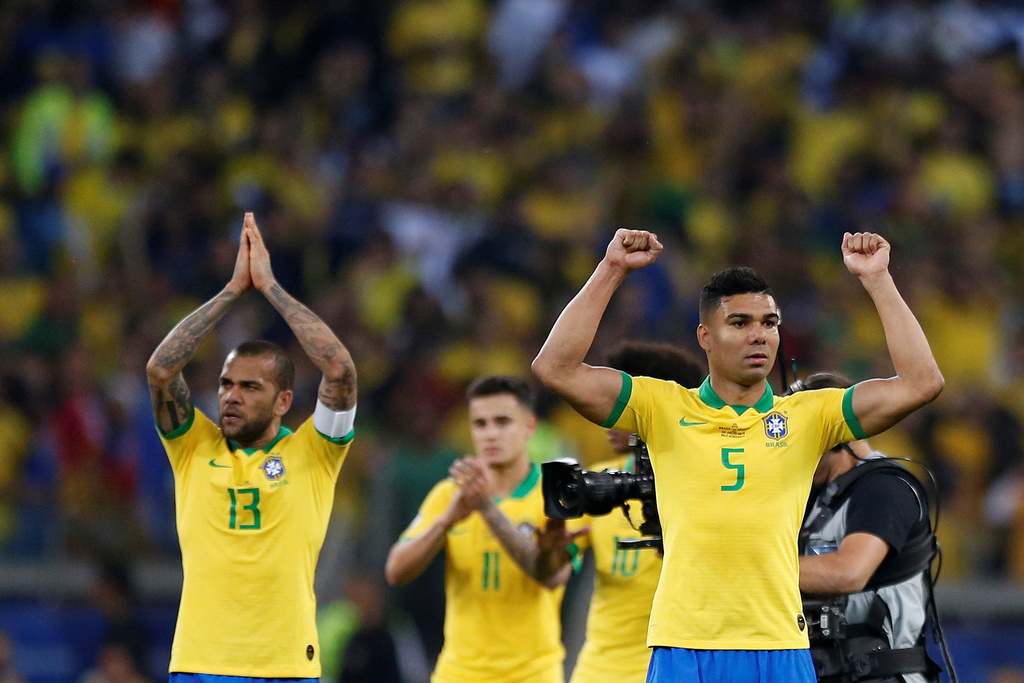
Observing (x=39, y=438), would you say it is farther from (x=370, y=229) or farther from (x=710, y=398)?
(x=710, y=398)

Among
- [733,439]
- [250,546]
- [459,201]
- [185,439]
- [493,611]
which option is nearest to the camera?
[733,439]

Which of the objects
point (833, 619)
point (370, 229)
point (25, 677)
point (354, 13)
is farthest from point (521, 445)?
point (354, 13)

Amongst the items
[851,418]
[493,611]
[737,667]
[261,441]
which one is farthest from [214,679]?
[851,418]

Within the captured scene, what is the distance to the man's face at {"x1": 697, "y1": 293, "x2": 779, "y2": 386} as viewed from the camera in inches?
207

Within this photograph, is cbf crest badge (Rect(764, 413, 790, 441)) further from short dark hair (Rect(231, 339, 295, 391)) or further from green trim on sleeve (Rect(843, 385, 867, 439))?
short dark hair (Rect(231, 339, 295, 391))

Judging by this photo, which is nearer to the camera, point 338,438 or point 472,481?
point 338,438

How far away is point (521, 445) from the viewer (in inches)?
286

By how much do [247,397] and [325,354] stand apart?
371 mm

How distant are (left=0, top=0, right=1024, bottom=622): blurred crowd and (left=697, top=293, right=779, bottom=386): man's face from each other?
442 cm

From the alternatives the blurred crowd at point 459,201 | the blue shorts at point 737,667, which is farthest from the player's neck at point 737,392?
the blurred crowd at point 459,201

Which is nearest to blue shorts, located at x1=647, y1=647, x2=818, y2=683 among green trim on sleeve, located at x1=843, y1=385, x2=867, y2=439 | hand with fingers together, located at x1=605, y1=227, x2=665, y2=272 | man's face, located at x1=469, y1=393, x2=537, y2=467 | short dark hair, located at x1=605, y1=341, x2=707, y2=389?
green trim on sleeve, located at x1=843, y1=385, x2=867, y2=439

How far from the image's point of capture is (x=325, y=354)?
611 centimetres

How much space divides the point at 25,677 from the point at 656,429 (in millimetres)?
6427

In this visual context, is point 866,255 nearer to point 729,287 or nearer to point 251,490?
point 729,287
